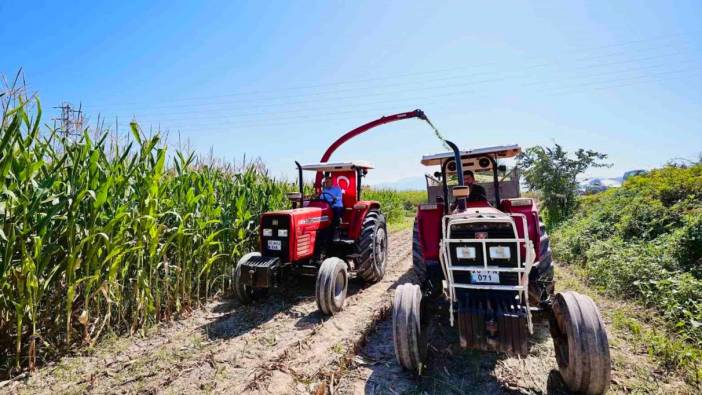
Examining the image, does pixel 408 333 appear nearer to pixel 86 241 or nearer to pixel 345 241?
pixel 345 241

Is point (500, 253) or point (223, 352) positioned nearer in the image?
point (500, 253)

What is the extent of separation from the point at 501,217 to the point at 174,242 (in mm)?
3936

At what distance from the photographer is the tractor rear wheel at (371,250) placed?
17.0 ft

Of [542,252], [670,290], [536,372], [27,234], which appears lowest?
[536,372]

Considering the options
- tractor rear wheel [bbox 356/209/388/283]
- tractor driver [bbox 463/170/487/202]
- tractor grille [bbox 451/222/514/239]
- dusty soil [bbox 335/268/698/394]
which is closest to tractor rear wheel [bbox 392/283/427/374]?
dusty soil [bbox 335/268/698/394]

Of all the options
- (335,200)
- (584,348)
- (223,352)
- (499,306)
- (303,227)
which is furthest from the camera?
(335,200)

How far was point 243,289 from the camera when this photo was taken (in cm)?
449

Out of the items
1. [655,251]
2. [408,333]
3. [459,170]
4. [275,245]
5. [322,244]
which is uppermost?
[459,170]

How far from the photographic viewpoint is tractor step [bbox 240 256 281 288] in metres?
4.16

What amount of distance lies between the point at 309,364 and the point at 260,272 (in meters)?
1.48

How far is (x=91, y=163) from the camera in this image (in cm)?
313

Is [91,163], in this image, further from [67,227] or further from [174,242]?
[174,242]

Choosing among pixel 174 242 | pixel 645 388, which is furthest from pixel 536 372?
pixel 174 242

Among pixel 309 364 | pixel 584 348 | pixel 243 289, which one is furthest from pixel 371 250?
pixel 584 348
